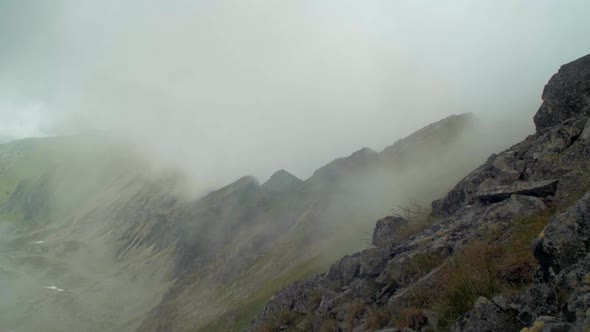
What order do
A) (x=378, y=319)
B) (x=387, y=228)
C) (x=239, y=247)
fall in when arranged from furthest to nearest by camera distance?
(x=239, y=247) < (x=387, y=228) < (x=378, y=319)

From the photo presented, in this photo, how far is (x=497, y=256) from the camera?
9906 millimetres

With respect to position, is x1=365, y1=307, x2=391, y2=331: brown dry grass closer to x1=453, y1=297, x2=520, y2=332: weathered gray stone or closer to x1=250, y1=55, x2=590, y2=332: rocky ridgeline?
x1=250, y1=55, x2=590, y2=332: rocky ridgeline

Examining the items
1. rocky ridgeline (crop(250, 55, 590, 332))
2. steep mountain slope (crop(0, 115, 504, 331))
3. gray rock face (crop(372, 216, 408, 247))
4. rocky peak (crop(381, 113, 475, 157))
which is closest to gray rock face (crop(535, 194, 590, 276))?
rocky ridgeline (crop(250, 55, 590, 332))

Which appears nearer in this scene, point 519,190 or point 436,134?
point 519,190

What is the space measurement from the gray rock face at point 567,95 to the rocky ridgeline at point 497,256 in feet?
0.16

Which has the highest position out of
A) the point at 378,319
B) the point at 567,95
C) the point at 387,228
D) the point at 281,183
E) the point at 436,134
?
the point at 567,95

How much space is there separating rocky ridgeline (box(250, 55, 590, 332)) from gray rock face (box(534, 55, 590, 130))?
0.05 m

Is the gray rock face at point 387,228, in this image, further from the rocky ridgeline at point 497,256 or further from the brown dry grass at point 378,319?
the brown dry grass at point 378,319

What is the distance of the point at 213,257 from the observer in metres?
132

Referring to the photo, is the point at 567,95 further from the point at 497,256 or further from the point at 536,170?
the point at 497,256

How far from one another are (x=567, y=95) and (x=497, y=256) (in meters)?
10.9

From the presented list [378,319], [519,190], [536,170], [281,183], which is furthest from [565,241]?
[281,183]

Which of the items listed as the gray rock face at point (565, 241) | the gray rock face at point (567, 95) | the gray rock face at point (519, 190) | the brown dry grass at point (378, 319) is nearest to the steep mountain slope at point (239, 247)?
A: the gray rock face at point (567, 95)

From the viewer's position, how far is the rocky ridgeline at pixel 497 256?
7.25 metres
